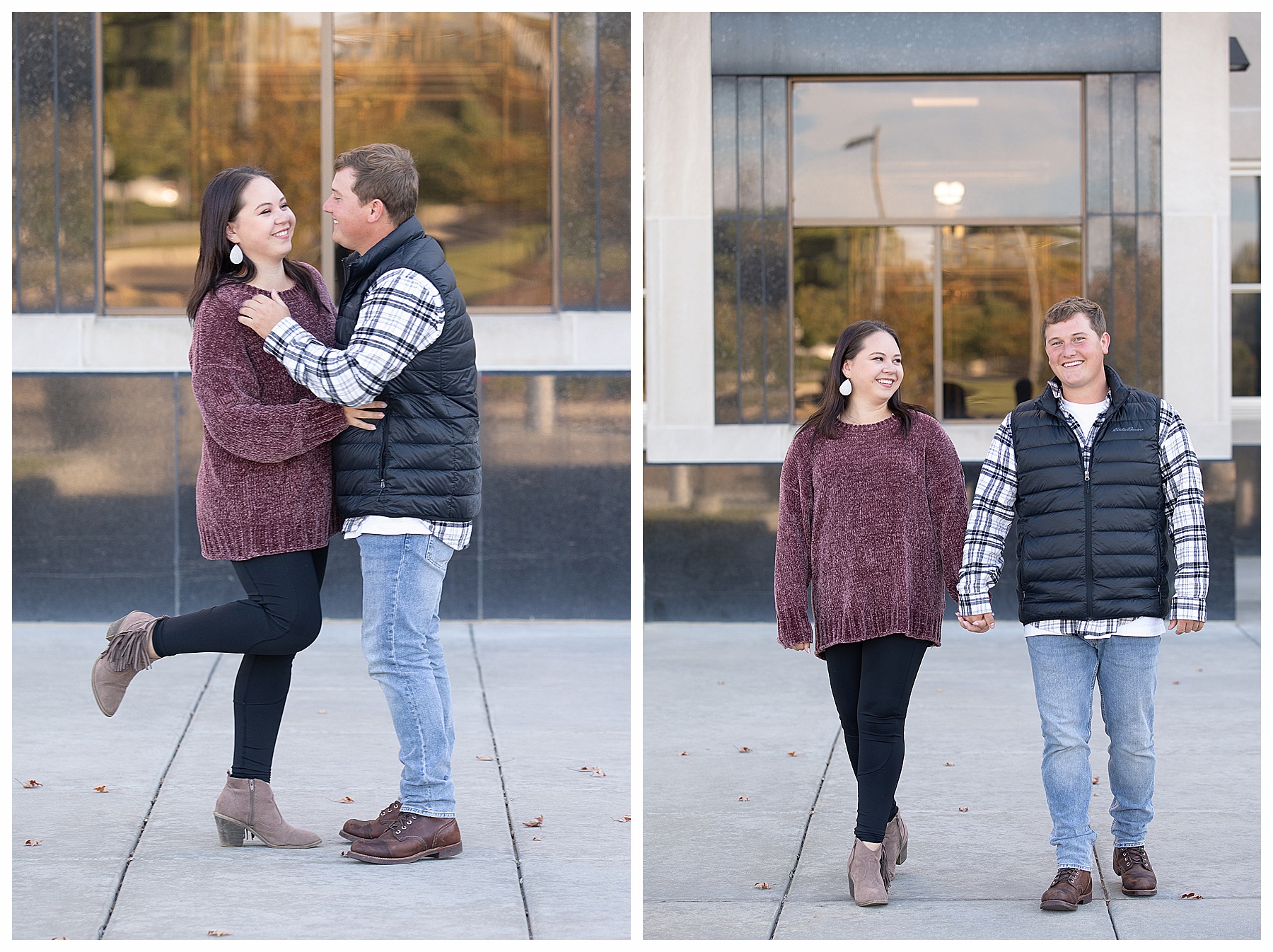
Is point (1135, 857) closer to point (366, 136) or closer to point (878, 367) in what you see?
point (878, 367)

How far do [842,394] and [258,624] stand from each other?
187 cm

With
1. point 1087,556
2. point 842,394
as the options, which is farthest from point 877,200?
point 1087,556

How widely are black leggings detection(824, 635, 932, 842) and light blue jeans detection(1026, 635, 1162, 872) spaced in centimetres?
37

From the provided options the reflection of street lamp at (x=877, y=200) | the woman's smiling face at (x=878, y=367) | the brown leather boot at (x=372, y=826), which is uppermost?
the reflection of street lamp at (x=877, y=200)

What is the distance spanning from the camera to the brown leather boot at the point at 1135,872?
4.39m

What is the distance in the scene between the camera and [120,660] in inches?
181

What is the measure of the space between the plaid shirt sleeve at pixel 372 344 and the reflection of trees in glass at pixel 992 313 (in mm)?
6308

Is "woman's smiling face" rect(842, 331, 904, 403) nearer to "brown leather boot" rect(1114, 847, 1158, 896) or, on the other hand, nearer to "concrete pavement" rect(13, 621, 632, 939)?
"brown leather boot" rect(1114, 847, 1158, 896)

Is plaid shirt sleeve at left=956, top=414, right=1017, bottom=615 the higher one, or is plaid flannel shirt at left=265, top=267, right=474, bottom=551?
plaid flannel shirt at left=265, top=267, right=474, bottom=551

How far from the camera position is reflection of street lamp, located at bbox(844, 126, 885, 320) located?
9961mm

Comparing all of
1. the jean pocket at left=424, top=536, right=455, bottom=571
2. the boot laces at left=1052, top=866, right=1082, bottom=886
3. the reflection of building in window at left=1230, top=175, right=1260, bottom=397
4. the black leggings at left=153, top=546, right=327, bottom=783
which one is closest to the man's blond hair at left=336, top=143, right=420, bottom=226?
the jean pocket at left=424, top=536, right=455, bottom=571

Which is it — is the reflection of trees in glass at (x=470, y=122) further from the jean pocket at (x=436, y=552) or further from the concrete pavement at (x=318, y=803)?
the jean pocket at (x=436, y=552)

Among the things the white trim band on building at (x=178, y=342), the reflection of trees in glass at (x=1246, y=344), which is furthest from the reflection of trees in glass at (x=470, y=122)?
the reflection of trees in glass at (x=1246, y=344)

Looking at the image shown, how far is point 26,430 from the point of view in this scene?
9.09 m
